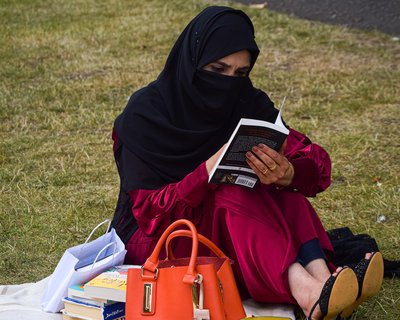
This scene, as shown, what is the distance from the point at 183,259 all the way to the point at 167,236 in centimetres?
12

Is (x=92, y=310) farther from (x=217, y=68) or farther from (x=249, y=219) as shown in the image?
(x=217, y=68)

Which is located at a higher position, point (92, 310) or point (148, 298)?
point (148, 298)

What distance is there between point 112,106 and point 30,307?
12.8ft

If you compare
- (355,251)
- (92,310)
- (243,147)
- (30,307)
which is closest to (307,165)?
(243,147)

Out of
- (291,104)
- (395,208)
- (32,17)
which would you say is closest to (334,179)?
(395,208)

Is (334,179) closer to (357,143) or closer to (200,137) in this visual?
(357,143)

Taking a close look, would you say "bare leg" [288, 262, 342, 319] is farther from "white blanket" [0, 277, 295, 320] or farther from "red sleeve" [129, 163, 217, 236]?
"red sleeve" [129, 163, 217, 236]

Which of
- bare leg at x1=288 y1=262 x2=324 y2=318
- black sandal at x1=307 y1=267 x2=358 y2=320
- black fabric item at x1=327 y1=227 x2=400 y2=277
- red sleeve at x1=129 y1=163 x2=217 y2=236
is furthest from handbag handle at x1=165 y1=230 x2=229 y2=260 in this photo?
black fabric item at x1=327 y1=227 x2=400 y2=277

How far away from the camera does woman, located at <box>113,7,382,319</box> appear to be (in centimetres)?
332

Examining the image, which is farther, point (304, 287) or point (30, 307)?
point (30, 307)

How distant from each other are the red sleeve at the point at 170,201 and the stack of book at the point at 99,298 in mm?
228

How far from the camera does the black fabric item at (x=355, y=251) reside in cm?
397

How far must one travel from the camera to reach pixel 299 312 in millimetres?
3557

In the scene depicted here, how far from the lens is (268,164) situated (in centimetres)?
322
